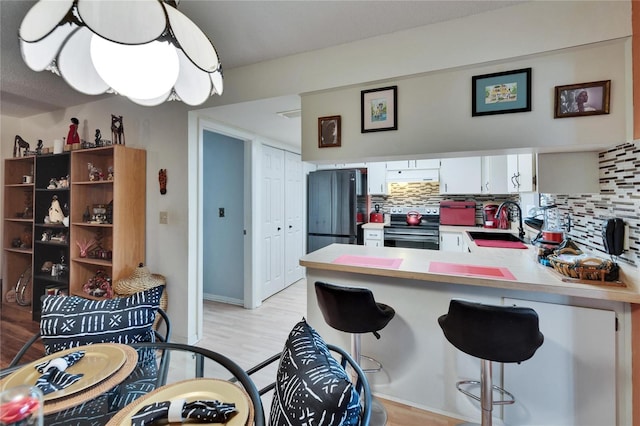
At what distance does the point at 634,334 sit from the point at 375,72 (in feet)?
6.51

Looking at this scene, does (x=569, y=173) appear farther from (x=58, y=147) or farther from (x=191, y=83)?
(x=58, y=147)

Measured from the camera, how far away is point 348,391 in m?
0.64

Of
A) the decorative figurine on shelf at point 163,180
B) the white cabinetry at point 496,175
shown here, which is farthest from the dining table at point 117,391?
the white cabinetry at point 496,175

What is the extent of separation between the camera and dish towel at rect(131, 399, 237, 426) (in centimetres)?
73

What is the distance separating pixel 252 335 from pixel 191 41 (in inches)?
97.9

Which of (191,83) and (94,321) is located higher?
(191,83)

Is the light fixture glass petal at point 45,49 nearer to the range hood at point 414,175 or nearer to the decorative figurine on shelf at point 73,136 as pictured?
the decorative figurine on shelf at point 73,136

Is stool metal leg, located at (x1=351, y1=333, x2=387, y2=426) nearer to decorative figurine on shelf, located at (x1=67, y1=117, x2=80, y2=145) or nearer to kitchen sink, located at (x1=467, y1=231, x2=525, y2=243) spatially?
kitchen sink, located at (x1=467, y1=231, x2=525, y2=243)

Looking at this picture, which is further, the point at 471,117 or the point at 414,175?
the point at 414,175

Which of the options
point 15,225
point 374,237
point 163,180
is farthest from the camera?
point 374,237

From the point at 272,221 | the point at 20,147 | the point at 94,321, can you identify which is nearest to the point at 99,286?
the point at 94,321

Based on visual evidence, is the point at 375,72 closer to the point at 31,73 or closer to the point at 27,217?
the point at 31,73

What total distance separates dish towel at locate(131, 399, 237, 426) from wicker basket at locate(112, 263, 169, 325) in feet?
6.44

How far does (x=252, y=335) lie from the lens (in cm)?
274
